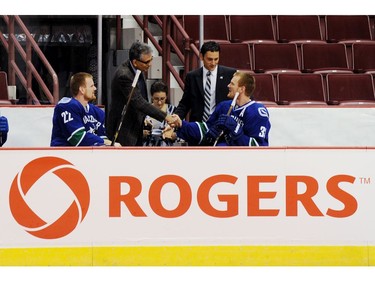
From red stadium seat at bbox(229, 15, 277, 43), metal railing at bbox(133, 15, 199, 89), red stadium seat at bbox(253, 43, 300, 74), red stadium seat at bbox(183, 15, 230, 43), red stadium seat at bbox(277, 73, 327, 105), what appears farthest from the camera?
red stadium seat at bbox(229, 15, 277, 43)

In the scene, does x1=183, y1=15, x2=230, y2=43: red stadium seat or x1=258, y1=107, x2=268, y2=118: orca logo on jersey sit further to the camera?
x1=183, y1=15, x2=230, y2=43: red stadium seat

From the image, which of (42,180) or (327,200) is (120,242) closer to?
(42,180)

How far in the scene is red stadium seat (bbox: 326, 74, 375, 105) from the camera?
A: 36.1 feet

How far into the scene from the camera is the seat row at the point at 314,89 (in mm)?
10648

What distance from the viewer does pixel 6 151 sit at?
722 centimetres

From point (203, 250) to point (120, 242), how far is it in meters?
0.49

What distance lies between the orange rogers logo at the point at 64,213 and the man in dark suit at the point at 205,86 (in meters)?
1.73

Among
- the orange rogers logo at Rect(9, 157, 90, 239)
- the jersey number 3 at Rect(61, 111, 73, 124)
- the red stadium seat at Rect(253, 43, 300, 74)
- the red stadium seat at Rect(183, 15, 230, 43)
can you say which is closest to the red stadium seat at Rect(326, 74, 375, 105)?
the red stadium seat at Rect(253, 43, 300, 74)

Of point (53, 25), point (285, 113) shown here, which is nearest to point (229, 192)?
point (285, 113)

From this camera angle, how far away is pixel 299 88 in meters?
10.9

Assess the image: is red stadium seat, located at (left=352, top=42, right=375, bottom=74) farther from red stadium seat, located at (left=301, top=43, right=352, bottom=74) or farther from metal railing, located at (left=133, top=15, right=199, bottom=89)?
metal railing, located at (left=133, top=15, right=199, bottom=89)

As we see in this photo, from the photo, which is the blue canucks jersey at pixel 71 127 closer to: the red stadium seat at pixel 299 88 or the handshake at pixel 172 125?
the handshake at pixel 172 125

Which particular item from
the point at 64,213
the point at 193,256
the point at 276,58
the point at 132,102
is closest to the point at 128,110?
the point at 132,102

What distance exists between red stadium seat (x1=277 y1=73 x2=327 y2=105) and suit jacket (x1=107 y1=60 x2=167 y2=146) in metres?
2.36
